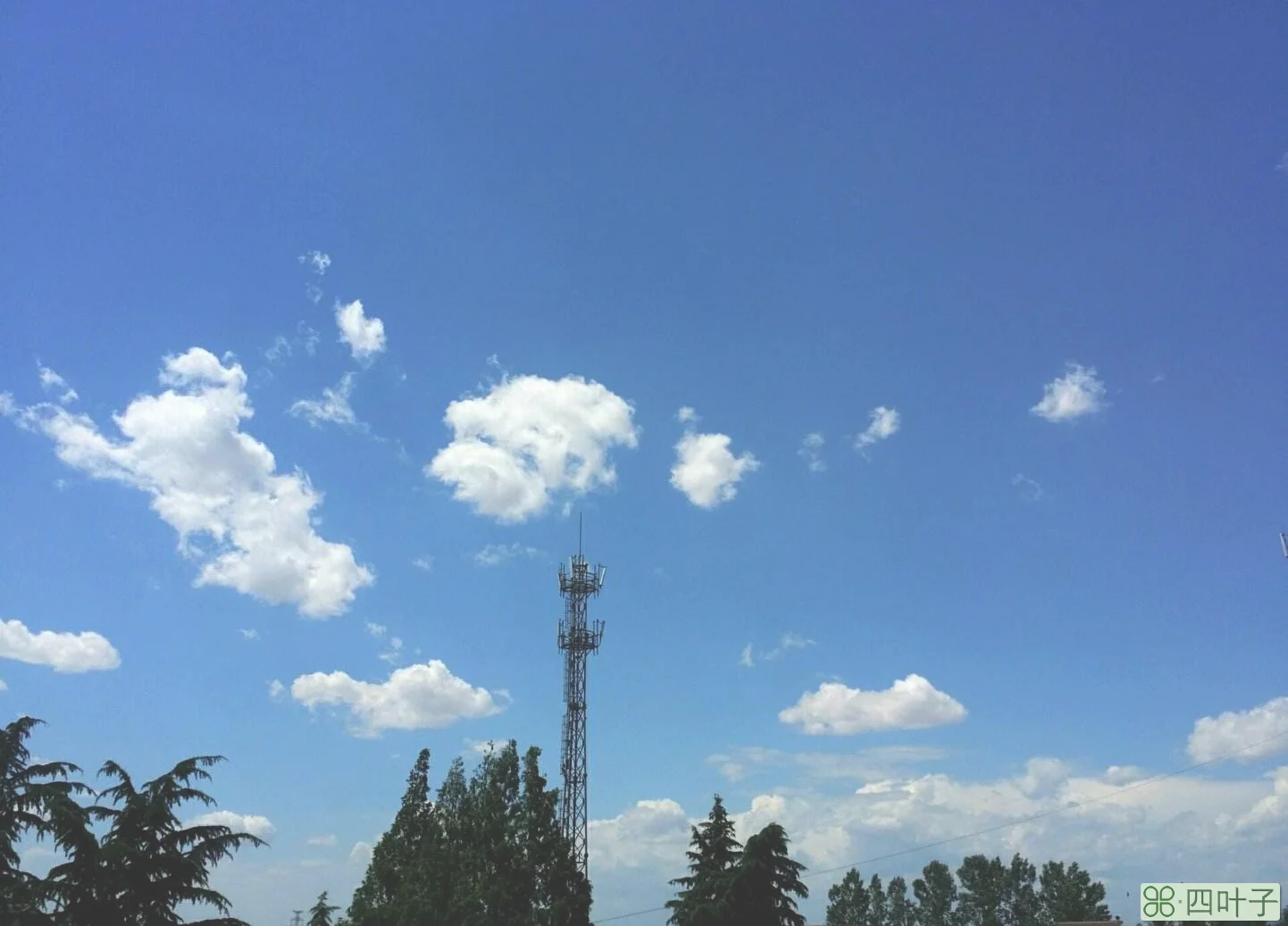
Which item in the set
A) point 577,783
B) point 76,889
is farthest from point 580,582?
point 76,889

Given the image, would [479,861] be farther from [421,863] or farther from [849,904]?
[849,904]

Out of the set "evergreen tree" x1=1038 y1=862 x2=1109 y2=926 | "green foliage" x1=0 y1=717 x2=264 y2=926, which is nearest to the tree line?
"green foliage" x1=0 y1=717 x2=264 y2=926

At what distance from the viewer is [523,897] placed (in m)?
40.8

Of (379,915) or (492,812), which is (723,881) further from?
(379,915)

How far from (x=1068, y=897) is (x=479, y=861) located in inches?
3090

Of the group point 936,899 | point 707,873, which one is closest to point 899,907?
point 936,899

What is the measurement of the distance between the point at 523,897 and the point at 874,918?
8080 centimetres

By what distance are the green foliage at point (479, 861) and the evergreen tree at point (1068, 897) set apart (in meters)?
73.9

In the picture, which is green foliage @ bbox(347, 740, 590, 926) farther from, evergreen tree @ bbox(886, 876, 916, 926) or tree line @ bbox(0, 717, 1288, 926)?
evergreen tree @ bbox(886, 876, 916, 926)

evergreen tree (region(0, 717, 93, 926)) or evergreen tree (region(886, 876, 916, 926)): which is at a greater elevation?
evergreen tree (region(0, 717, 93, 926))

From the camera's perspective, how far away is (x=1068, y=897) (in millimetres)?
99062

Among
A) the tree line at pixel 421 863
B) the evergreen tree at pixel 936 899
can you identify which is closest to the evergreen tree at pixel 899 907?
the evergreen tree at pixel 936 899

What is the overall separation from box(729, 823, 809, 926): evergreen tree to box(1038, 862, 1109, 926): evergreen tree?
7129cm

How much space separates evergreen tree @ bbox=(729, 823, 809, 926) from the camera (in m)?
39.0
